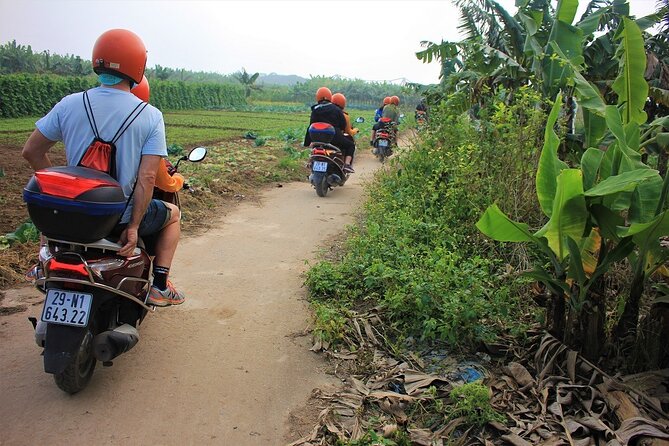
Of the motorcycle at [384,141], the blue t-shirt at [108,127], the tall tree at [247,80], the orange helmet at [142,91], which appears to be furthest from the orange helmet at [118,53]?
the tall tree at [247,80]

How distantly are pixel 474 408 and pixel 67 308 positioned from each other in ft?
7.55

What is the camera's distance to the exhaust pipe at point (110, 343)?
10.4ft

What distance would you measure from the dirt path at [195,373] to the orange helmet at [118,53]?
1.87 meters

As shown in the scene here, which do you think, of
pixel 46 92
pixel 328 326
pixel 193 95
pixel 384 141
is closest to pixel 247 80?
pixel 193 95

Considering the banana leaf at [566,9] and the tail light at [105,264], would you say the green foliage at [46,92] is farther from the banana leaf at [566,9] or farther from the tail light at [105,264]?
the tail light at [105,264]

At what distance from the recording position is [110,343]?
3188mm

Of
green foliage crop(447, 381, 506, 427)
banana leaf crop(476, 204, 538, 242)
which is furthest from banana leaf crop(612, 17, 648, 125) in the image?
green foliage crop(447, 381, 506, 427)

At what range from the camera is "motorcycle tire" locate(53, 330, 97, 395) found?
3051 millimetres

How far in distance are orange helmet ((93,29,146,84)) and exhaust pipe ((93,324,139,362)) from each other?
153 centimetres

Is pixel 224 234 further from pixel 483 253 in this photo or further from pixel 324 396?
pixel 324 396

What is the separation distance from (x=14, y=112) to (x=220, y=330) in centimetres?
2639

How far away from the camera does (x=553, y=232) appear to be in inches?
133

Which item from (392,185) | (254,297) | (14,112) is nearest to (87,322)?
(254,297)

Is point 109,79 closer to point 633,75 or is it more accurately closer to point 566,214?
point 566,214
